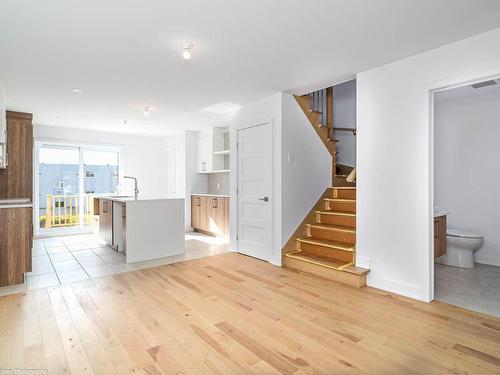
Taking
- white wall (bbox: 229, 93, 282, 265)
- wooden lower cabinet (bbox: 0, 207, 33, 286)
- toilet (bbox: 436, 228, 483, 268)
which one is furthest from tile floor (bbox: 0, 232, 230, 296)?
toilet (bbox: 436, 228, 483, 268)

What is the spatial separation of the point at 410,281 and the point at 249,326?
176cm

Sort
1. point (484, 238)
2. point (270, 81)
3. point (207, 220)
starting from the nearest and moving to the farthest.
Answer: point (270, 81) → point (484, 238) → point (207, 220)

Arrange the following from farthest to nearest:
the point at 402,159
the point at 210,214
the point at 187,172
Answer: the point at 187,172
the point at 210,214
the point at 402,159

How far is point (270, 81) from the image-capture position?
3668 millimetres

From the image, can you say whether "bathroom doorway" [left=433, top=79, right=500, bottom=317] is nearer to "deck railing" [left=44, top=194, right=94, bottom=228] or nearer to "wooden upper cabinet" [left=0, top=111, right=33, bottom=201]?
"wooden upper cabinet" [left=0, top=111, right=33, bottom=201]

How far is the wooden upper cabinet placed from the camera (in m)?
4.68

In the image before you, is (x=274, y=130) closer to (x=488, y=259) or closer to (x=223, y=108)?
(x=223, y=108)

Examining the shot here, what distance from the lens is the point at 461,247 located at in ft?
12.9

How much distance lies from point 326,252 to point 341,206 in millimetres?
868

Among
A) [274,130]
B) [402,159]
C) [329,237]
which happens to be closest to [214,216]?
[274,130]

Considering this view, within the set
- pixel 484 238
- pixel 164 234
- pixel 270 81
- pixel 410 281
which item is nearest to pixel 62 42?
pixel 270 81

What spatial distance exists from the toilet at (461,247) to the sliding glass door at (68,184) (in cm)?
658

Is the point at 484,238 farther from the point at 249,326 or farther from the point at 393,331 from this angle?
the point at 249,326

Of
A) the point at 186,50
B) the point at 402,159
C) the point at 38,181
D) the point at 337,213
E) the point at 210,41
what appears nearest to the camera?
the point at 210,41
